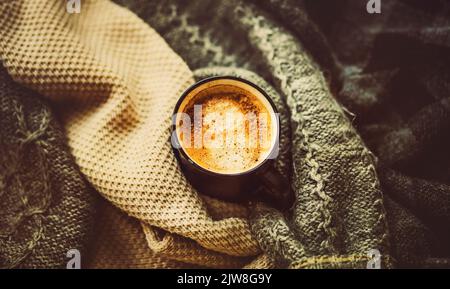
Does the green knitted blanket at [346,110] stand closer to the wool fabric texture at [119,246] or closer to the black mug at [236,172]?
the black mug at [236,172]

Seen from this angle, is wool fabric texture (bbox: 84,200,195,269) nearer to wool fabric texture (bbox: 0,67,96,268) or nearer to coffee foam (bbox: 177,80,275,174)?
wool fabric texture (bbox: 0,67,96,268)

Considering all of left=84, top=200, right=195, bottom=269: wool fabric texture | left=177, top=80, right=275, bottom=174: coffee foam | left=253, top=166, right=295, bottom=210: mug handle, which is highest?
left=177, top=80, right=275, bottom=174: coffee foam

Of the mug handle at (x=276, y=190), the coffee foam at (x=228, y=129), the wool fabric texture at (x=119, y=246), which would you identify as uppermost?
the coffee foam at (x=228, y=129)

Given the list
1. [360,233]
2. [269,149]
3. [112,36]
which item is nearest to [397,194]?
[360,233]

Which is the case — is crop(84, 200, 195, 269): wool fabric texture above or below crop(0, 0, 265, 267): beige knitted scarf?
below

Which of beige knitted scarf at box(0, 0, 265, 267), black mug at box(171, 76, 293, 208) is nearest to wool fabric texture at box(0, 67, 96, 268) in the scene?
beige knitted scarf at box(0, 0, 265, 267)

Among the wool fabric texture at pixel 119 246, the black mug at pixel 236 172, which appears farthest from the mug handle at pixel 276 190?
the wool fabric texture at pixel 119 246
